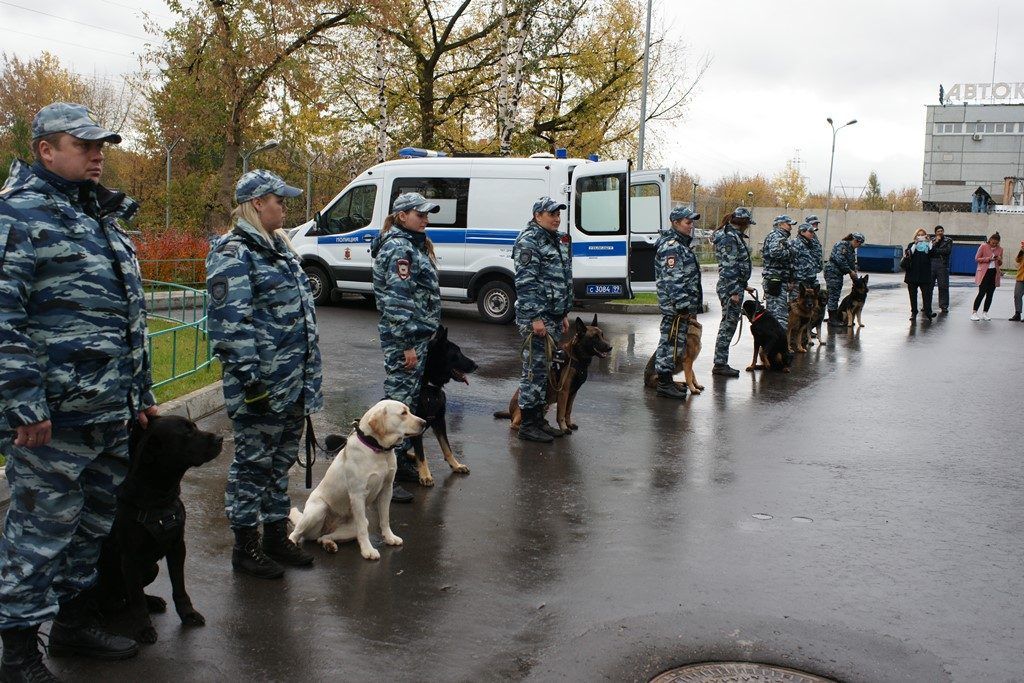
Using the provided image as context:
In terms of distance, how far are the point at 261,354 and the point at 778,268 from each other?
32.3 ft

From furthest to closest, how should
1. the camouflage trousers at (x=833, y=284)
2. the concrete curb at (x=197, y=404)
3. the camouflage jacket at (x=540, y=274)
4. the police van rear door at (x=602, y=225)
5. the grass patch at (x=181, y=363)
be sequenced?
1. the camouflage trousers at (x=833, y=284)
2. the police van rear door at (x=602, y=225)
3. the grass patch at (x=181, y=363)
4. the concrete curb at (x=197, y=404)
5. the camouflage jacket at (x=540, y=274)

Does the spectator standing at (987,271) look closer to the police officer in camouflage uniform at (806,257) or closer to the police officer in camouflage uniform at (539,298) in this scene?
the police officer in camouflage uniform at (806,257)

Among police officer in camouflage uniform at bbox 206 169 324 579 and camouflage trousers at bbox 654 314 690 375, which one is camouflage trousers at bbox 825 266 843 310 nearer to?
camouflage trousers at bbox 654 314 690 375

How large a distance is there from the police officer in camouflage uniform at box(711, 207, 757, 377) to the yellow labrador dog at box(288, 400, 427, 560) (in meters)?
6.81

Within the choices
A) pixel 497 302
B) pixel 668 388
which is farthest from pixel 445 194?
pixel 668 388

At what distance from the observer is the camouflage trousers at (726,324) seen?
11094 mm

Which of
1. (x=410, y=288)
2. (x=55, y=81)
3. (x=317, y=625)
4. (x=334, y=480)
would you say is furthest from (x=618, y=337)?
(x=55, y=81)

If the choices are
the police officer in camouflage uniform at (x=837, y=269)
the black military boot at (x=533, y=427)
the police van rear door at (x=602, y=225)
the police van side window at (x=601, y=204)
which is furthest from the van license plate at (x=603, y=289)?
the black military boot at (x=533, y=427)

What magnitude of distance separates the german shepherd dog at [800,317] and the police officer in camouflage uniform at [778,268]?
45cm

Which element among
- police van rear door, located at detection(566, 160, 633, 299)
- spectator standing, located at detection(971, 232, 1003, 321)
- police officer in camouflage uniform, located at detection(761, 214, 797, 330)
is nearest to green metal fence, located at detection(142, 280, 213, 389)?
police van rear door, located at detection(566, 160, 633, 299)

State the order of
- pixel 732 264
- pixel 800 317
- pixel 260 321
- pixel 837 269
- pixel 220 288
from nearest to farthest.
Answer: pixel 220 288 → pixel 260 321 → pixel 732 264 → pixel 800 317 → pixel 837 269

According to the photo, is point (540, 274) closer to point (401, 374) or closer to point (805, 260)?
point (401, 374)

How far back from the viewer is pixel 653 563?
4973mm

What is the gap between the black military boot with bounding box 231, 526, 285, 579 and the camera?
458 cm
